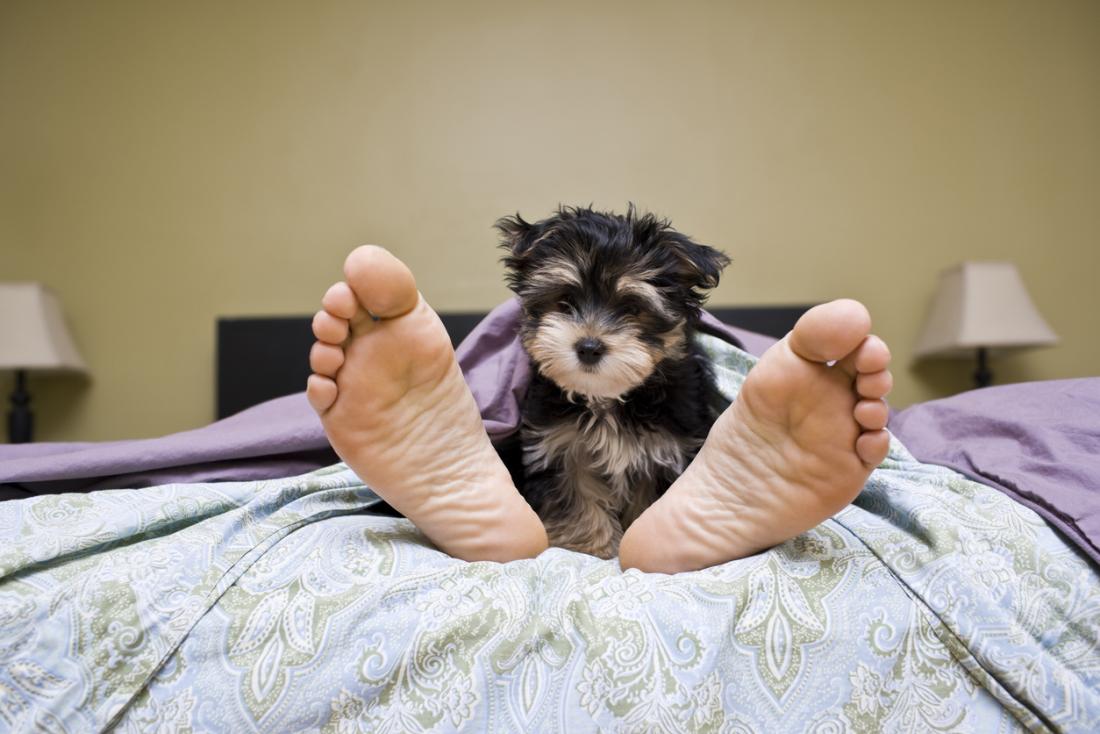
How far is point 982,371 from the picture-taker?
12.2 ft

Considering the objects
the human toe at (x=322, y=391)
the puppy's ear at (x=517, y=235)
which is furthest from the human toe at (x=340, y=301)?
the puppy's ear at (x=517, y=235)

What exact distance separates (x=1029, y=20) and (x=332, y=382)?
15.6ft

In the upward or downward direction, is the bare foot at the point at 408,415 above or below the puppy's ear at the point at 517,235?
below

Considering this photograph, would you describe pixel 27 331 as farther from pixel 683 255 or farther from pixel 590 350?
pixel 683 255

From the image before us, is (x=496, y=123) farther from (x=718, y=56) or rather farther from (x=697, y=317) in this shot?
(x=697, y=317)

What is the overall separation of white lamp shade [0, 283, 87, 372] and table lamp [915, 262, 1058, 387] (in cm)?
460

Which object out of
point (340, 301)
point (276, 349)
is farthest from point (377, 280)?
point (276, 349)

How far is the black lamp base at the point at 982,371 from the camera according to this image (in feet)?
12.1

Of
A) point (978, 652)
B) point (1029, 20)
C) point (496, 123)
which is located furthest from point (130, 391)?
point (1029, 20)

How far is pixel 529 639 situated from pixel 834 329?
2.06 feet

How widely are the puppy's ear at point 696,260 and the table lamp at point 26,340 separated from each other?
3.48 meters

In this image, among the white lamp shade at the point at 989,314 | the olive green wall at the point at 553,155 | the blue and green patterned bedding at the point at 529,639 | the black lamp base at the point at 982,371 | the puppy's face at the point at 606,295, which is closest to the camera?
the blue and green patterned bedding at the point at 529,639

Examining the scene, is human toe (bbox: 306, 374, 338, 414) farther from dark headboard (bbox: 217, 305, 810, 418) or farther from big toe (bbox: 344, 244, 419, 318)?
dark headboard (bbox: 217, 305, 810, 418)

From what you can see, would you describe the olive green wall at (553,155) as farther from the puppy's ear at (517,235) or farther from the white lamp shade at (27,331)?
the puppy's ear at (517,235)
